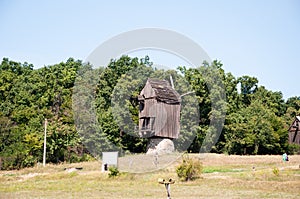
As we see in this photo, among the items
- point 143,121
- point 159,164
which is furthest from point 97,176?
point 143,121

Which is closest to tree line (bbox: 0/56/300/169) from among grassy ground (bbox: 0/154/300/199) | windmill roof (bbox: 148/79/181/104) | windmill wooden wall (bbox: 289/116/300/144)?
windmill wooden wall (bbox: 289/116/300/144)

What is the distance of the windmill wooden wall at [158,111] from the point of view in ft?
157

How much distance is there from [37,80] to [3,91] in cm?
539

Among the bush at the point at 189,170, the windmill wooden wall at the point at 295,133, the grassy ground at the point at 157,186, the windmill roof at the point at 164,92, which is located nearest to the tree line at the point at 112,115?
the windmill wooden wall at the point at 295,133

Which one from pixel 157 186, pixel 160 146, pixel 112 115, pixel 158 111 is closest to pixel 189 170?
pixel 157 186

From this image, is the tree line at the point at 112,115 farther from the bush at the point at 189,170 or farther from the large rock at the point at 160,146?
the bush at the point at 189,170

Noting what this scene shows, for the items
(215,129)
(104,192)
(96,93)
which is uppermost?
(96,93)

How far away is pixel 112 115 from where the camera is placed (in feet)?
178

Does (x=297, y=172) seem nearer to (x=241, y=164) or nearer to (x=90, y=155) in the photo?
(x=241, y=164)

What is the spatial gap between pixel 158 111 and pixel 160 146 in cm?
358

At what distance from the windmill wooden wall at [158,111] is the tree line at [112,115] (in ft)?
13.3

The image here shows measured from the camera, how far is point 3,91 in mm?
66062

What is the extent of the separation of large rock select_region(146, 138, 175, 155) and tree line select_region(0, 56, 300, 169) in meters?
3.88

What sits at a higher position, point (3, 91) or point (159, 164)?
point (3, 91)
